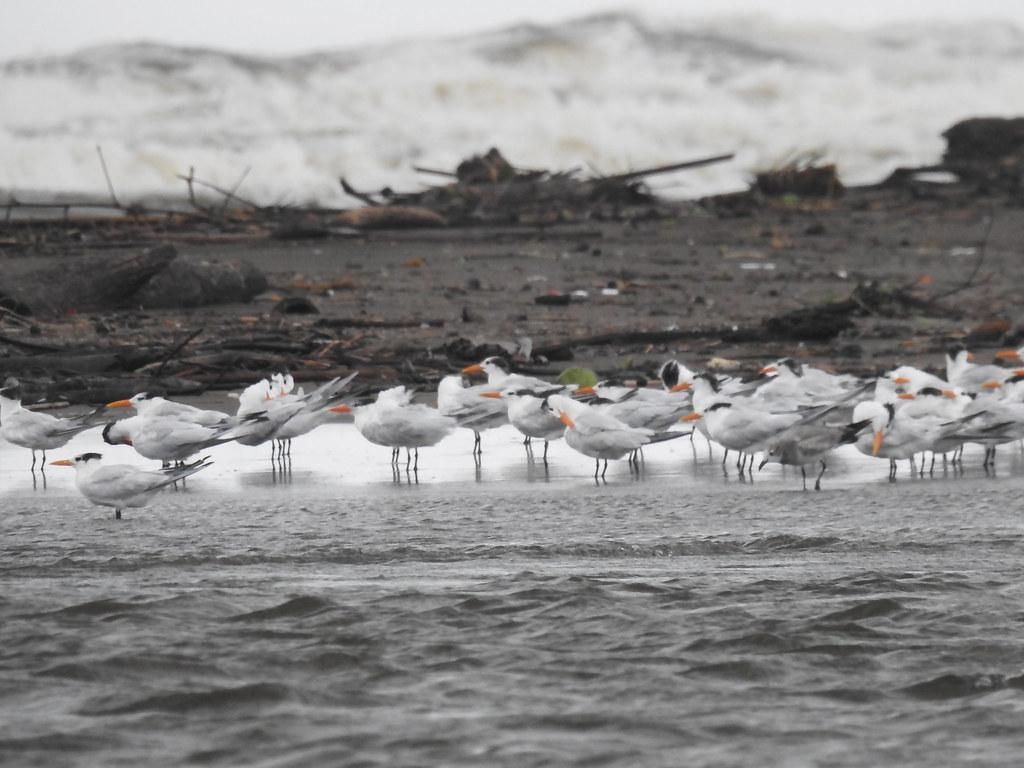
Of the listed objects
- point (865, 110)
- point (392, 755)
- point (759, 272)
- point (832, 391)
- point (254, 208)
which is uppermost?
point (865, 110)

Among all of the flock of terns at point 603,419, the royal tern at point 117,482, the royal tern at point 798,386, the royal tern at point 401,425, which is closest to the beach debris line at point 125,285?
the flock of terns at point 603,419

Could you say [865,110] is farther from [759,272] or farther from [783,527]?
[783,527]

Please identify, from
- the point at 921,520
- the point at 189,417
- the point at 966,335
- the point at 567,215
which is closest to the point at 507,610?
the point at 921,520

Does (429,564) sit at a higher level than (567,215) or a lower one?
lower

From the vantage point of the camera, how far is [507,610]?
5.59 m

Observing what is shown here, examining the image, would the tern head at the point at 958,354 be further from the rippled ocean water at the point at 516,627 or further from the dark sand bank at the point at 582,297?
the rippled ocean water at the point at 516,627

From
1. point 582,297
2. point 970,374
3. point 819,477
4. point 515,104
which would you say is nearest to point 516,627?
point 819,477

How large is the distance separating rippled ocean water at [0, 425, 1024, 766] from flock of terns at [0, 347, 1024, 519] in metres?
0.57

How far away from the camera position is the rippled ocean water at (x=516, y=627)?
442cm

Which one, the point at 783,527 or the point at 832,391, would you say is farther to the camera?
the point at 832,391

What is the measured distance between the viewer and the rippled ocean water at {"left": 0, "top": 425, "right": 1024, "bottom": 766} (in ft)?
14.5

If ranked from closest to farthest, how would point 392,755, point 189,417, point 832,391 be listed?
point 392,755 → point 189,417 → point 832,391

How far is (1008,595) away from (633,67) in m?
21.9

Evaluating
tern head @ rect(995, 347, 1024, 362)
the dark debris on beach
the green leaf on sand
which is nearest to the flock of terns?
the green leaf on sand
